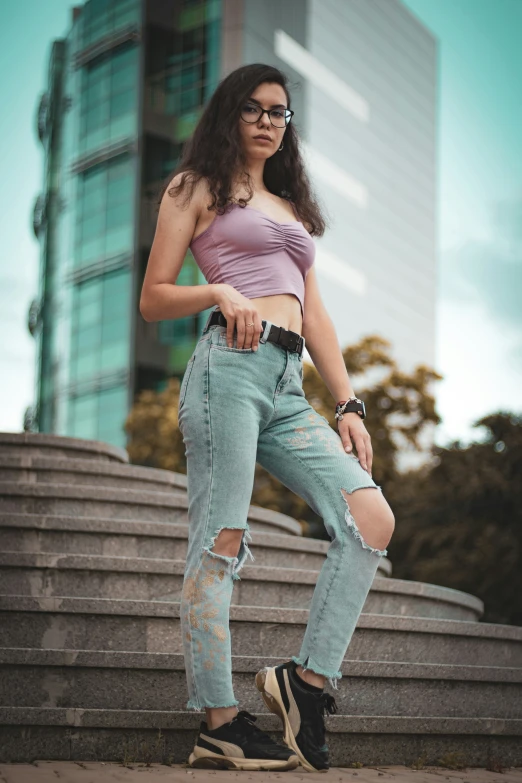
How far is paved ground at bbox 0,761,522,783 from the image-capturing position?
8.89 ft

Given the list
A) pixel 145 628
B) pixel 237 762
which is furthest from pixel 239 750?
pixel 145 628

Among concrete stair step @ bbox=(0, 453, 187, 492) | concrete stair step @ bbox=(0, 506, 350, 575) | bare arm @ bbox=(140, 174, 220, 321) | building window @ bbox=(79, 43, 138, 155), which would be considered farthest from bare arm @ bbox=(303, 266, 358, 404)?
building window @ bbox=(79, 43, 138, 155)

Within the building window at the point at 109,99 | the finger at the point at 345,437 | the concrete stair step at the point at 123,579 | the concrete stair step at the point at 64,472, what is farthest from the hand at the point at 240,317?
the building window at the point at 109,99

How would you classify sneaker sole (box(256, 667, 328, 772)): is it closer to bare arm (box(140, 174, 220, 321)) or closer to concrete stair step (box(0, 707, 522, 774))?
concrete stair step (box(0, 707, 522, 774))

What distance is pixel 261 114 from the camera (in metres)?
3.28

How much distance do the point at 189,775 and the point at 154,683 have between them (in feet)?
2.36

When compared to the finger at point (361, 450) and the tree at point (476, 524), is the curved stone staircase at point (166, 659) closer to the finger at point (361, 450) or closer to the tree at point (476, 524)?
the finger at point (361, 450)

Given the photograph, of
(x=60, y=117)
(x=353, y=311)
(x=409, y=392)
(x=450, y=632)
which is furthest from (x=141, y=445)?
(x=353, y=311)

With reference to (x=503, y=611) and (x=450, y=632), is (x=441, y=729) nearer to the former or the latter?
(x=450, y=632)

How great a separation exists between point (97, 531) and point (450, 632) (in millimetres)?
1833

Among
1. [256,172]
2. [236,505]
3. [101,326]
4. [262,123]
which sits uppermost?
[101,326]

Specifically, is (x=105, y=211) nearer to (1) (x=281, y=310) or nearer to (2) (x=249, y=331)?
(1) (x=281, y=310)

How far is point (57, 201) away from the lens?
39.8m

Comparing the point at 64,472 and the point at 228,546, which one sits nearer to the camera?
the point at 228,546
